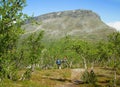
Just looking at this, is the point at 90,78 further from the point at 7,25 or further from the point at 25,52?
the point at 7,25

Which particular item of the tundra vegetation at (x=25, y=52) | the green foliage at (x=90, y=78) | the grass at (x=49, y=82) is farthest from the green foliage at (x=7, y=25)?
the green foliage at (x=90, y=78)

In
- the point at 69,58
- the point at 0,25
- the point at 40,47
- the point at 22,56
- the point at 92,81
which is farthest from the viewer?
the point at 69,58

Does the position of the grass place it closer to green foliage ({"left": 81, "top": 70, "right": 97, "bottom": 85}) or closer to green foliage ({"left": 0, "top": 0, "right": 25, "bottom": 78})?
green foliage ({"left": 81, "top": 70, "right": 97, "bottom": 85})

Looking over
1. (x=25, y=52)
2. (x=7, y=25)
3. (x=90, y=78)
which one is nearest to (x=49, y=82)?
(x=90, y=78)

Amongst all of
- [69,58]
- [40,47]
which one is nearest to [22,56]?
[40,47]

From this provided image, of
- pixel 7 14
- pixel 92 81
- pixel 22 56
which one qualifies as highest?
pixel 7 14

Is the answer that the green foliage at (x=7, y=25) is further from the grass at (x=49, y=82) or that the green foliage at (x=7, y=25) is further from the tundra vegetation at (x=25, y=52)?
the grass at (x=49, y=82)

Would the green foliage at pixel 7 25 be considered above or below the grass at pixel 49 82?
above

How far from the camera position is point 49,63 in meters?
149

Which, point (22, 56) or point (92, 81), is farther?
point (92, 81)

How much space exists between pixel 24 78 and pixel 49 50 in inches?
3531

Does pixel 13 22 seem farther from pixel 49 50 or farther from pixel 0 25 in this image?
pixel 49 50

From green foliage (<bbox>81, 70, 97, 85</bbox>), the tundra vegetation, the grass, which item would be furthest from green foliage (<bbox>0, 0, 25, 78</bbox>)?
green foliage (<bbox>81, 70, 97, 85</bbox>)

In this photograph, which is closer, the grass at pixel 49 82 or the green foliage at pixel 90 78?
the grass at pixel 49 82
